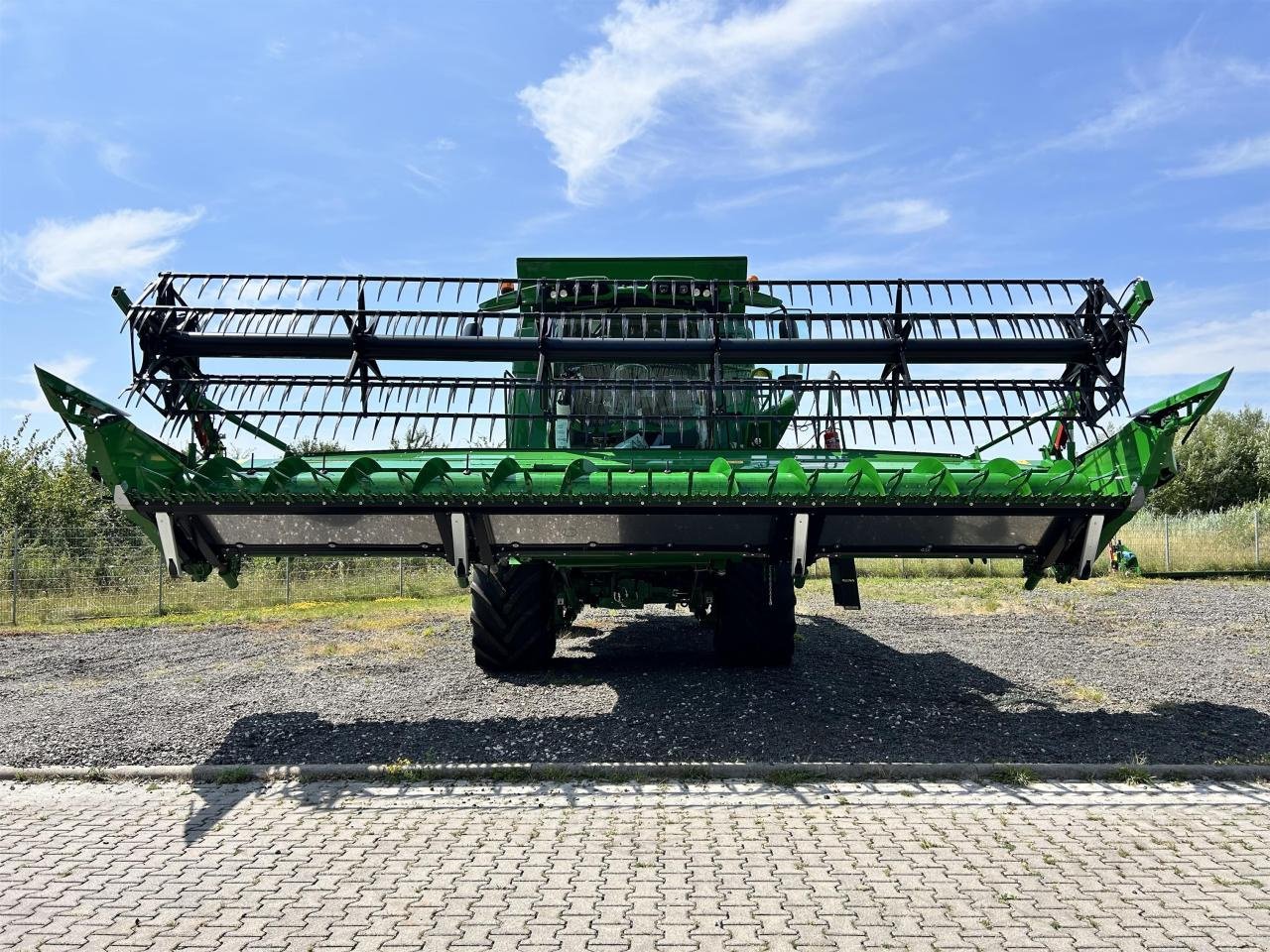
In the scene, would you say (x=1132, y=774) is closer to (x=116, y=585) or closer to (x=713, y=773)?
(x=713, y=773)

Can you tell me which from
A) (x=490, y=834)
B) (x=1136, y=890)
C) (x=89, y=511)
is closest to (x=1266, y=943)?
(x=1136, y=890)

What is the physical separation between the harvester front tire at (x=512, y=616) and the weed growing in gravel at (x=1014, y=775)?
3.97 metres

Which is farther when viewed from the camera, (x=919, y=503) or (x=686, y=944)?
(x=919, y=503)

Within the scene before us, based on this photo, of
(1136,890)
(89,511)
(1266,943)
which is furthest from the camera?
(89,511)

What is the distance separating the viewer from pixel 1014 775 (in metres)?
5.38

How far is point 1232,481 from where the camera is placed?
123ft

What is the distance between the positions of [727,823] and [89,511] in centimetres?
2401

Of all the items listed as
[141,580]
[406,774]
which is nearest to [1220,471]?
[141,580]

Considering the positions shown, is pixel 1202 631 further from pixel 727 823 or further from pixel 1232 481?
pixel 1232 481

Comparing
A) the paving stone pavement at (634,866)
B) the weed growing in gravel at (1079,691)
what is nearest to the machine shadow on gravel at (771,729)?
the weed growing in gravel at (1079,691)

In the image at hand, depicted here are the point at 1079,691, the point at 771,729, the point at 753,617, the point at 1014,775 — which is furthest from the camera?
the point at 753,617

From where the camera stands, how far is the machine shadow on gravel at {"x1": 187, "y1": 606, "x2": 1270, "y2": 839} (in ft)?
19.4

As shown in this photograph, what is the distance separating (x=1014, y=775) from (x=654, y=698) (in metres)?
2.80

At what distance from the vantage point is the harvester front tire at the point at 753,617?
7.94m
